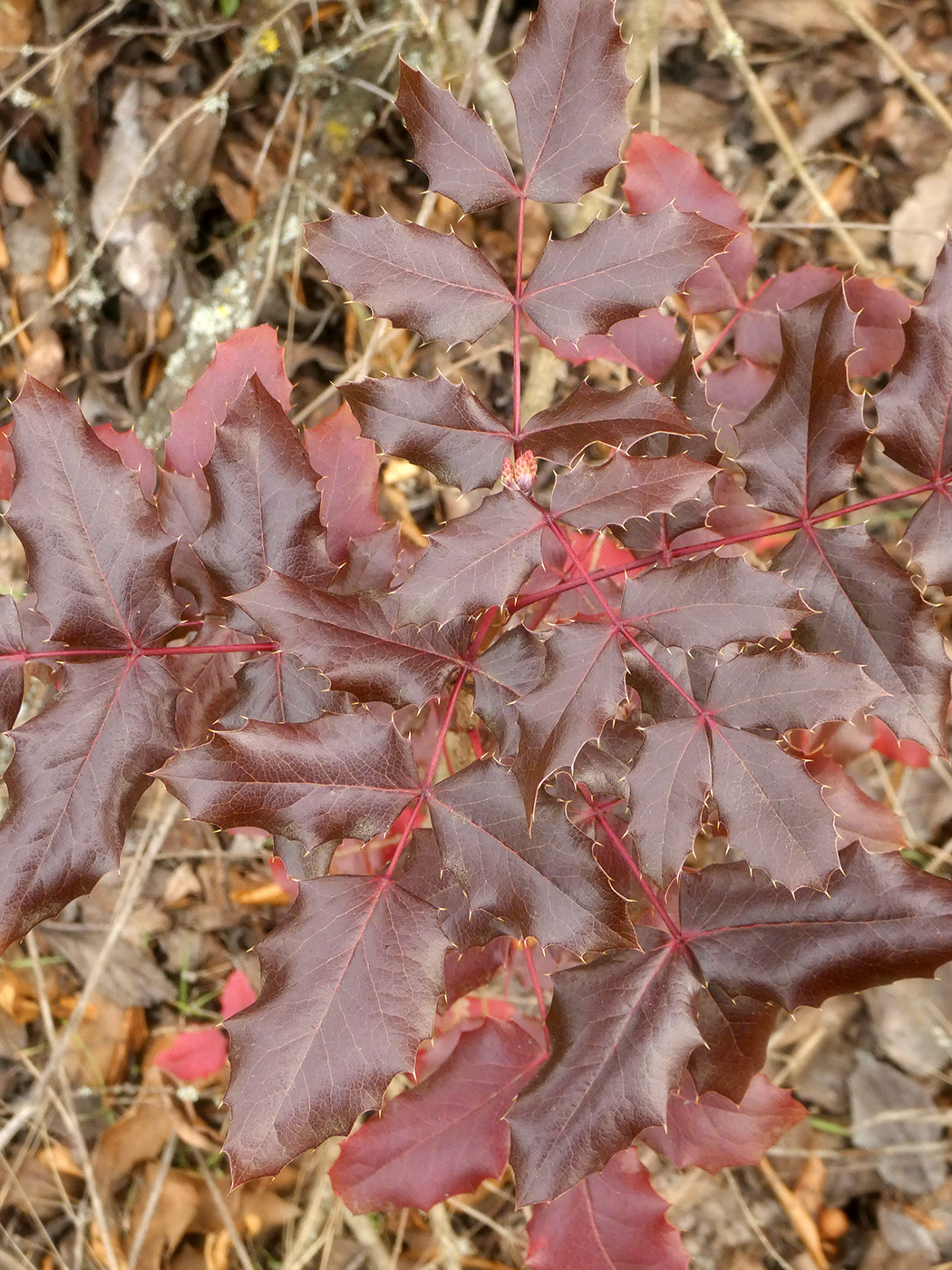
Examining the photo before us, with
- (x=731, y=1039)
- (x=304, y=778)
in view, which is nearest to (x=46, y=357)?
(x=304, y=778)

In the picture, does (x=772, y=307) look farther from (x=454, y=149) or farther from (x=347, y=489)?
(x=347, y=489)

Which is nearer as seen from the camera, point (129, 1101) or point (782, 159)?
point (129, 1101)

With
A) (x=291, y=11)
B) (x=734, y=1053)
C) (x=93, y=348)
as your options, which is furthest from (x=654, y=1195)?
(x=291, y=11)

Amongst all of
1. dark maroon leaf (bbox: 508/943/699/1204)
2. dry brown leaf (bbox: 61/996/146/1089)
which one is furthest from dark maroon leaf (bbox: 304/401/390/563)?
dry brown leaf (bbox: 61/996/146/1089)

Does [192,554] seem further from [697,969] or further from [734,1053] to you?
[734,1053]

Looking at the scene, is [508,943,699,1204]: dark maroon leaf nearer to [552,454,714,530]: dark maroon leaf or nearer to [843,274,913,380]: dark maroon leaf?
[552,454,714,530]: dark maroon leaf

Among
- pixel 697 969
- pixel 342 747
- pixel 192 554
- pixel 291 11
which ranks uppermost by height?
pixel 291 11

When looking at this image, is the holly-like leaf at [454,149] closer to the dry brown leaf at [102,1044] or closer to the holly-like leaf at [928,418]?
the holly-like leaf at [928,418]
